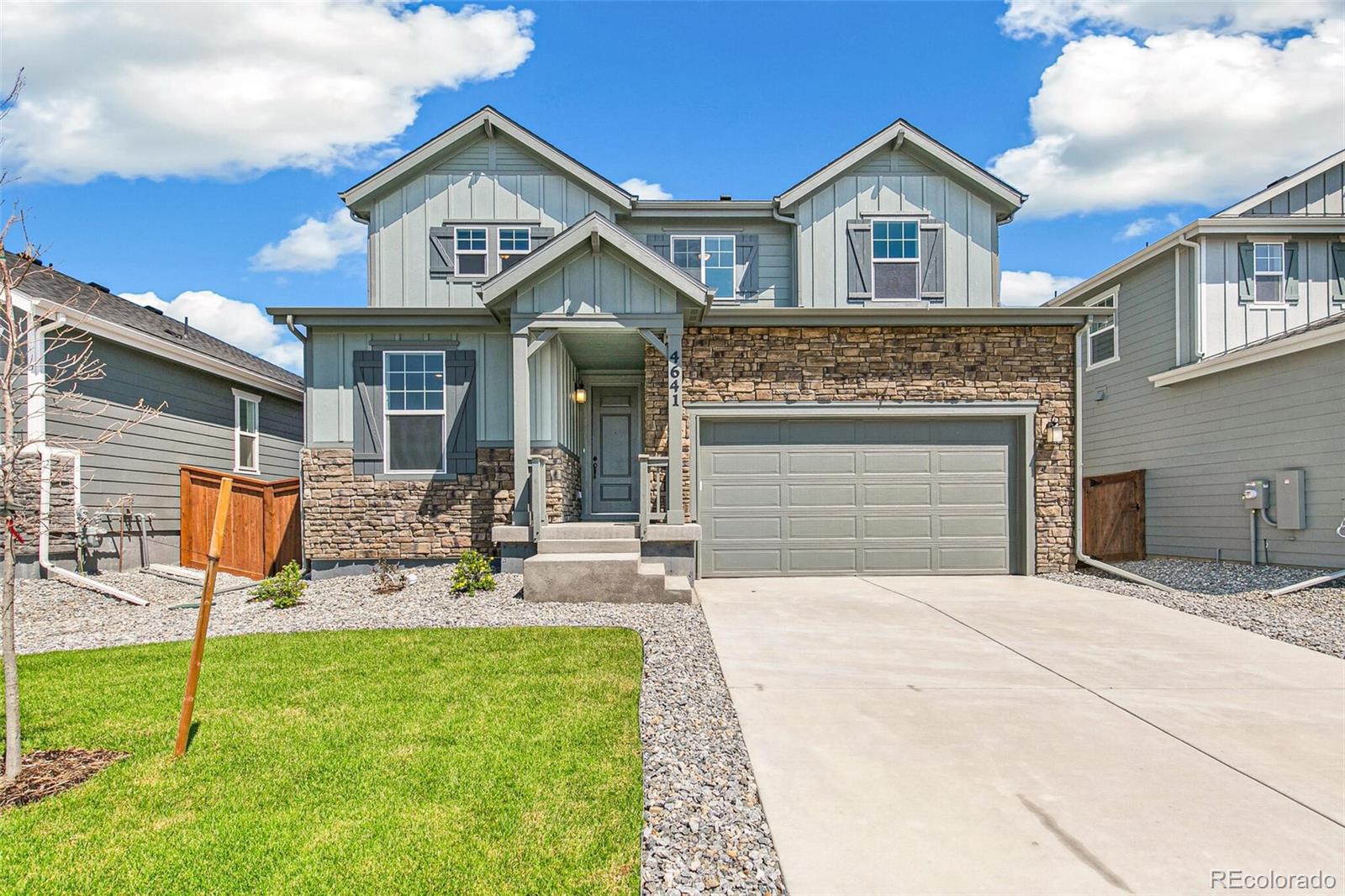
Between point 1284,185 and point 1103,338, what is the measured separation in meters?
3.80

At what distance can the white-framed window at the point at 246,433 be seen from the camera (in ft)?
46.5

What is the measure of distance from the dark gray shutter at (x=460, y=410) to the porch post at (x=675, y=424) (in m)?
2.94

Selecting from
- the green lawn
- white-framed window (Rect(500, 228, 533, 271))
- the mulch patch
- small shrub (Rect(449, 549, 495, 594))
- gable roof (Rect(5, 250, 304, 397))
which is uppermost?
white-framed window (Rect(500, 228, 533, 271))

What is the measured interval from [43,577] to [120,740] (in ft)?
24.7

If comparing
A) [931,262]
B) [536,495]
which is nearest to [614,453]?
[536,495]

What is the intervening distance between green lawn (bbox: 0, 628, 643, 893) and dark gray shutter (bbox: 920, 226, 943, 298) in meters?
9.73

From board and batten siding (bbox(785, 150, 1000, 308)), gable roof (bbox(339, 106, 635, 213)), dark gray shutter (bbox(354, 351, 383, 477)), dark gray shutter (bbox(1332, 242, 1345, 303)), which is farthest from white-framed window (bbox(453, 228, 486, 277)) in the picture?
dark gray shutter (bbox(1332, 242, 1345, 303))

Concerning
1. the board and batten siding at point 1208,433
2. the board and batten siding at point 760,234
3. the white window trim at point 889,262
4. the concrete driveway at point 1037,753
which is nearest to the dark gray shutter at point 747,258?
the board and batten siding at point 760,234

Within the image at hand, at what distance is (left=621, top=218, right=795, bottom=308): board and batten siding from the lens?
13398 millimetres

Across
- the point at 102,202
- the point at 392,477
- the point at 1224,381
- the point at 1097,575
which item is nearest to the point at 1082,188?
the point at 1224,381

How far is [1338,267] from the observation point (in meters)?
13.1

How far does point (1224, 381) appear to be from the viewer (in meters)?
12.0

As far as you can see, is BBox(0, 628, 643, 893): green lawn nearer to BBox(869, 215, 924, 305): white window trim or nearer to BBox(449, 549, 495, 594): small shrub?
BBox(449, 549, 495, 594): small shrub

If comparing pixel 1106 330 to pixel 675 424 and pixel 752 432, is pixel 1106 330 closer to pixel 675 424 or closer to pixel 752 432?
pixel 752 432
